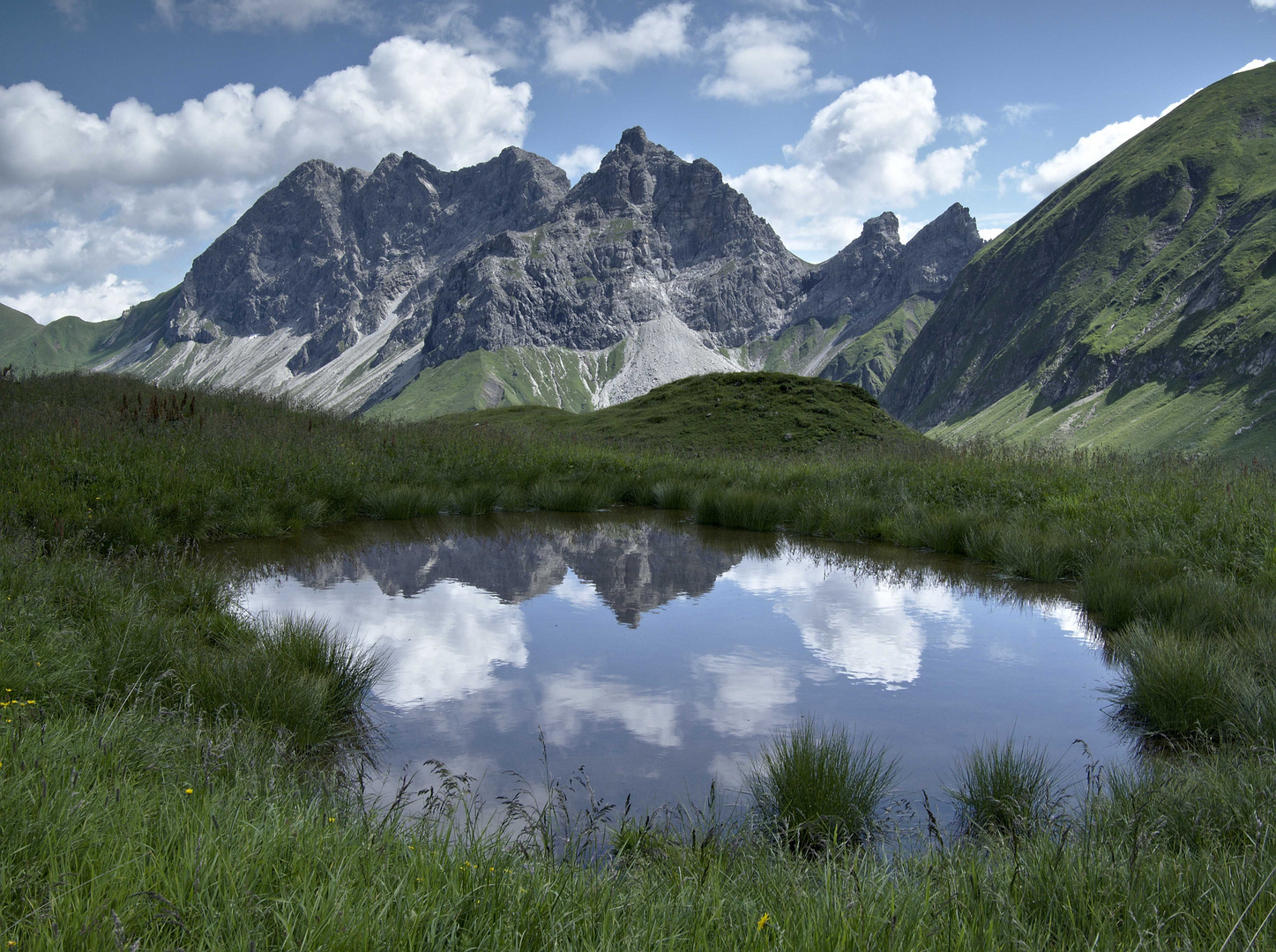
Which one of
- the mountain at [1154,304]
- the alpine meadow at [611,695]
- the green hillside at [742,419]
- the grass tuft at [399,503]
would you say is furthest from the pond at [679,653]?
the mountain at [1154,304]

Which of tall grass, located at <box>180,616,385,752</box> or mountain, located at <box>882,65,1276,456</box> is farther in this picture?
mountain, located at <box>882,65,1276,456</box>

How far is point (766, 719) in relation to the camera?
16.9 feet

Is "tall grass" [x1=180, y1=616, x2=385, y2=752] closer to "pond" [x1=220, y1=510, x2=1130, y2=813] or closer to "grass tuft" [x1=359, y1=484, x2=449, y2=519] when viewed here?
"pond" [x1=220, y1=510, x2=1130, y2=813]

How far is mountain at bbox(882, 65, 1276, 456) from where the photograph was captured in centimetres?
11594

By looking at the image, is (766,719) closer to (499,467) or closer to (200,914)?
(200,914)

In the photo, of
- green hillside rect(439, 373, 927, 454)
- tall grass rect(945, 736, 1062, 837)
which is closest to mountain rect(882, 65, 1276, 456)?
green hillside rect(439, 373, 927, 454)

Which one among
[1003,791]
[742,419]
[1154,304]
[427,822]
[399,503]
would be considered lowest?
[1003,791]

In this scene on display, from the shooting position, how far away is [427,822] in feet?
9.91

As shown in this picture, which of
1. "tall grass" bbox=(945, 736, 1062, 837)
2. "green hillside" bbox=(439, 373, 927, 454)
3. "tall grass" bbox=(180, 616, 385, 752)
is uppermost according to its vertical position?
"green hillside" bbox=(439, 373, 927, 454)

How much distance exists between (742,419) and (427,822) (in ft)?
99.0

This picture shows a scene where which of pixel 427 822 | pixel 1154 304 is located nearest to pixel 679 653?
pixel 427 822

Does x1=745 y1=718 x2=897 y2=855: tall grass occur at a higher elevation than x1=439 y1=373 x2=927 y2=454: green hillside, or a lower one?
lower

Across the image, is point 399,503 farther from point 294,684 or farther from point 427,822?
point 427,822

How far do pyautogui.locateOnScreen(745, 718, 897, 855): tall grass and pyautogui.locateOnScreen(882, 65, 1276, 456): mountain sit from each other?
116 metres
